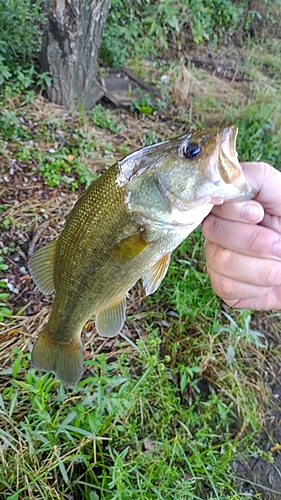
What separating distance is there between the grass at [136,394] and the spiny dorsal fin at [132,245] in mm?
939

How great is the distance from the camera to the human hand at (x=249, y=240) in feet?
4.62

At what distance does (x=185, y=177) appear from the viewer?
1.40 metres

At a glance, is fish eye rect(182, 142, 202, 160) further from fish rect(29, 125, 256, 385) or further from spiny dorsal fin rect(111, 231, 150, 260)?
spiny dorsal fin rect(111, 231, 150, 260)

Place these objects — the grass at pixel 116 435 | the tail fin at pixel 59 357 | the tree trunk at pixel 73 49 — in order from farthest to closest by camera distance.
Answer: the tree trunk at pixel 73 49 < the grass at pixel 116 435 < the tail fin at pixel 59 357

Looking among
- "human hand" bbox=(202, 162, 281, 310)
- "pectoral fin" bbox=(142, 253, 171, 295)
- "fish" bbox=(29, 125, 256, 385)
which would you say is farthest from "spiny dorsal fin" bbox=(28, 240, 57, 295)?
"human hand" bbox=(202, 162, 281, 310)

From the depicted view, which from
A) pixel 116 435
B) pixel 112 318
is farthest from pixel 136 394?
pixel 112 318

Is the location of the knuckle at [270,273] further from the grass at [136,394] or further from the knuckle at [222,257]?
the grass at [136,394]

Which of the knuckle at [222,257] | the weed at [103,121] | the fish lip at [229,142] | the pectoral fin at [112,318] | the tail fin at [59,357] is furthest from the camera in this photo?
the weed at [103,121]

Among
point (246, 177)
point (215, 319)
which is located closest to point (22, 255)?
point (215, 319)

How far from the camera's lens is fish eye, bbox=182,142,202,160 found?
1.36 metres

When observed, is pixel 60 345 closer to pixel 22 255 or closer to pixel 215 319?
pixel 22 255

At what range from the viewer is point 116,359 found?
2670 mm

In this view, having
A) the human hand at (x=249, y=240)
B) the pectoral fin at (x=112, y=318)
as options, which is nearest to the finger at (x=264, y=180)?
the human hand at (x=249, y=240)

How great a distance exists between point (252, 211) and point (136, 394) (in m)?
1.35
